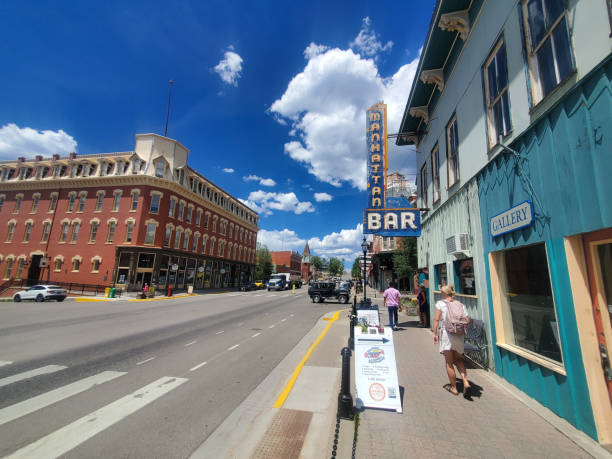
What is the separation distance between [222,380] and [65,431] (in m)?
2.50

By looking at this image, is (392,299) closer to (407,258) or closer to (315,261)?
(407,258)

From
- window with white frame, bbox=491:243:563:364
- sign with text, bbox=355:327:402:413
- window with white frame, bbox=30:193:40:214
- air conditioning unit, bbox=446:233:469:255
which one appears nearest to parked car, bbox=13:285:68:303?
window with white frame, bbox=30:193:40:214

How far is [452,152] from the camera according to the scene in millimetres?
8344

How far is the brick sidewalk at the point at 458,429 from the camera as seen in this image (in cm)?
304

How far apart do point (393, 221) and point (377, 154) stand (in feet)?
9.57

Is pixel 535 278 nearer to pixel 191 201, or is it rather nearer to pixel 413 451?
pixel 413 451

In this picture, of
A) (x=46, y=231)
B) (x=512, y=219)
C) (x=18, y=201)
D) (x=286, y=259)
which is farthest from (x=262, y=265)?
(x=512, y=219)

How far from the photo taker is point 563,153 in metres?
3.69

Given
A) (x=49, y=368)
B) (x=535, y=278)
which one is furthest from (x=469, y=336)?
(x=49, y=368)

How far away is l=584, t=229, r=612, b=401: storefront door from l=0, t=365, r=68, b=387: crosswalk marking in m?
9.61

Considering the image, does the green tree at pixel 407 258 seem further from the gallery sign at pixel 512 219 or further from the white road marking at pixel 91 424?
the white road marking at pixel 91 424

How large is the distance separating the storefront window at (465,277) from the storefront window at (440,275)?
1.11 m

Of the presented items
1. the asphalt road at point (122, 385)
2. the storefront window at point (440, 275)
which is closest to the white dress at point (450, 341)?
the asphalt road at point (122, 385)

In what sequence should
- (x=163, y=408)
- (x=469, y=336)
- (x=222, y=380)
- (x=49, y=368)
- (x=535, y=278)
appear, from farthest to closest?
(x=469, y=336) < (x=49, y=368) < (x=222, y=380) < (x=535, y=278) < (x=163, y=408)
